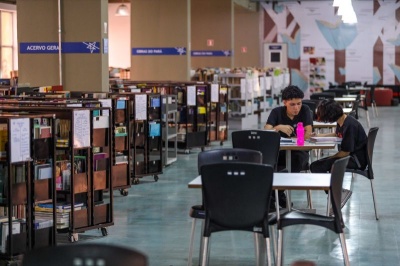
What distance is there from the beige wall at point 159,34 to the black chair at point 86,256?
16195 millimetres

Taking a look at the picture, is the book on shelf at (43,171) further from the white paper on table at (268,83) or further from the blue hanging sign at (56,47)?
the white paper on table at (268,83)

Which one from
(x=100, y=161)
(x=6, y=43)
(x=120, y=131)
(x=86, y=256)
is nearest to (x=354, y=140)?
(x=100, y=161)

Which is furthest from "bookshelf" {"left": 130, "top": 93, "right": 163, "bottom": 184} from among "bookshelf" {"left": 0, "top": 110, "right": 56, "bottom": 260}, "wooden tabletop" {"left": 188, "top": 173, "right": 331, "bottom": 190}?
"wooden tabletop" {"left": 188, "top": 173, "right": 331, "bottom": 190}

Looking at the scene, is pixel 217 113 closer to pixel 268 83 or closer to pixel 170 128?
pixel 170 128

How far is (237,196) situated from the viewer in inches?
219

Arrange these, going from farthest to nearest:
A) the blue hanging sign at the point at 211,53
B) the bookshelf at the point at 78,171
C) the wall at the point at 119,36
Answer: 1. the wall at the point at 119,36
2. the blue hanging sign at the point at 211,53
3. the bookshelf at the point at 78,171

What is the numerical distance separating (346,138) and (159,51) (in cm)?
1158

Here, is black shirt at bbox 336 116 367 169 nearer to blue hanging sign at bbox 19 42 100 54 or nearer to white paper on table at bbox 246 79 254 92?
blue hanging sign at bbox 19 42 100 54

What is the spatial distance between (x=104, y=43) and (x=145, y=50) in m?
6.35

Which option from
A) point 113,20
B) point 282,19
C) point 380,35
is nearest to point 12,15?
point 113,20

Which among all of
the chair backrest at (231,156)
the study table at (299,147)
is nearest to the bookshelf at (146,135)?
the study table at (299,147)

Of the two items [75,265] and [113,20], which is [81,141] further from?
[113,20]

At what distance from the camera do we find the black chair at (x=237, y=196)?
5.54 meters

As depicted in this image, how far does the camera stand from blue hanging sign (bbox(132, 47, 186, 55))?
19.5 meters
